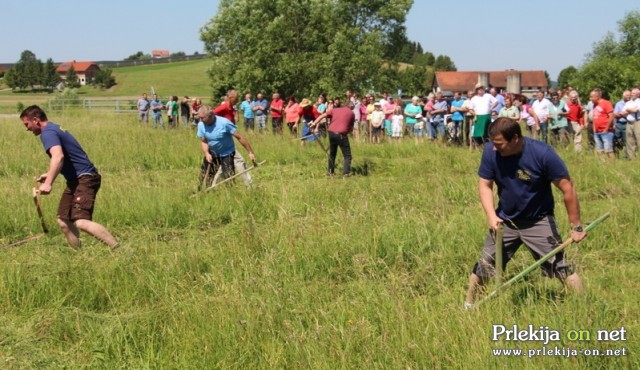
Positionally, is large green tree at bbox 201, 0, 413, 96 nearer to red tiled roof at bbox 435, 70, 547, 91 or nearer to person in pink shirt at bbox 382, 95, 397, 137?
person in pink shirt at bbox 382, 95, 397, 137

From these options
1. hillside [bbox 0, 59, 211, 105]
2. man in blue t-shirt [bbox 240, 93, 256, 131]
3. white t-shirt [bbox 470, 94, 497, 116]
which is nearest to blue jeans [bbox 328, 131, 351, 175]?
white t-shirt [bbox 470, 94, 497, 116]

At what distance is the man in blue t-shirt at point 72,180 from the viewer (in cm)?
648

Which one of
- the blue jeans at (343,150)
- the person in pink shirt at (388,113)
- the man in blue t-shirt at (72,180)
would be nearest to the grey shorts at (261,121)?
the person in pink shirt at (388,113)

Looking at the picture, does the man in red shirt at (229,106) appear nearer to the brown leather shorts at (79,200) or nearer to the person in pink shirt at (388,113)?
the brown leather shorts at (79,200)

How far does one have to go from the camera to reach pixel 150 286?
5090mm

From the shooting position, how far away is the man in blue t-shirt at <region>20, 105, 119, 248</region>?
6480 mm

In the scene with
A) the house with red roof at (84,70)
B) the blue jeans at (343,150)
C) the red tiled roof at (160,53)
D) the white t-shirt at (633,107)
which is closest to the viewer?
the blue jeans at (343,150)

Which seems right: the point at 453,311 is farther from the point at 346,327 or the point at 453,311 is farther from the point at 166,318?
the point at 166,318

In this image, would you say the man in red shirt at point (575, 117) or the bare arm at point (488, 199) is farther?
the man in red shirt at point (575, 117)

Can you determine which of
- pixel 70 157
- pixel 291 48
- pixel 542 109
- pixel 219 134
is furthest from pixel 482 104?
pixel 291 48

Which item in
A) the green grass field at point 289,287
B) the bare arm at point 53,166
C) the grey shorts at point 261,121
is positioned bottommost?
the green grass field at point 289,287

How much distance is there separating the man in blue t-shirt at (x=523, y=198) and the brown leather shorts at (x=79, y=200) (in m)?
4.02

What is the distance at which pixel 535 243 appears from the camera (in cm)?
462

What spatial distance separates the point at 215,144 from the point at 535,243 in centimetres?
590
